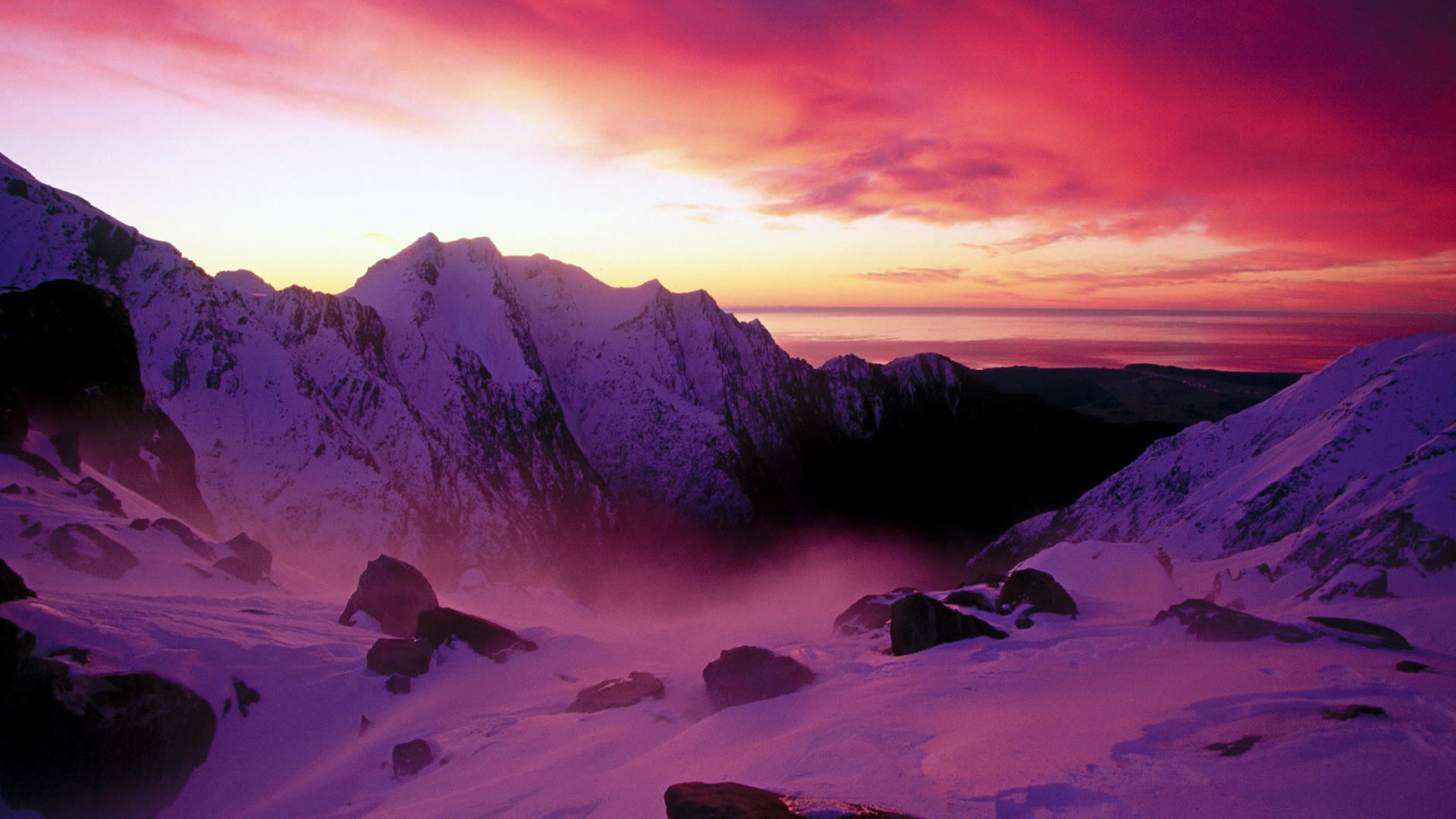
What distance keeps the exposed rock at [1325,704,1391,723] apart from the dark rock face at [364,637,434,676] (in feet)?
74.9

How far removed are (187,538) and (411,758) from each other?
1766 cm

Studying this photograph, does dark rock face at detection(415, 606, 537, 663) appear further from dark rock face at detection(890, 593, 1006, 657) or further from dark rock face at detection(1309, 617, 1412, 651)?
dark rock face at detection(1309, 617, 1412, 651)

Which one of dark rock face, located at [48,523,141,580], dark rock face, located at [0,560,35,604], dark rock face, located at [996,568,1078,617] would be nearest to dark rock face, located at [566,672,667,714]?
dark rock face, located at [996,568,1078,617]

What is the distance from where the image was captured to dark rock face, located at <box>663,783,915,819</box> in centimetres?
764

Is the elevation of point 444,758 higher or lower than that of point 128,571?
lower

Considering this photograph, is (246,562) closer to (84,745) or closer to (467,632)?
(467,632)

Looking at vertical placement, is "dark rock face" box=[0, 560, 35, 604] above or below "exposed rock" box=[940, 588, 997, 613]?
above

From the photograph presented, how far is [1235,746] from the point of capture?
30.5 ft

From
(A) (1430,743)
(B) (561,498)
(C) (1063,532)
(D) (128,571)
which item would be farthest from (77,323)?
(C) (1063,532)

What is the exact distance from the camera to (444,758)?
1684 cm

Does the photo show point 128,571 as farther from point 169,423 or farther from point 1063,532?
point 1063,532

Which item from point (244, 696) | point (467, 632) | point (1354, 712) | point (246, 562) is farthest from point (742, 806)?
point (246, 562)

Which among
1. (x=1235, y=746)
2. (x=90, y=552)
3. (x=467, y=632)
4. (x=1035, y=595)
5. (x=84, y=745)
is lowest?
(x=467, y=632)

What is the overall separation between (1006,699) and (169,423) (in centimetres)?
4777
